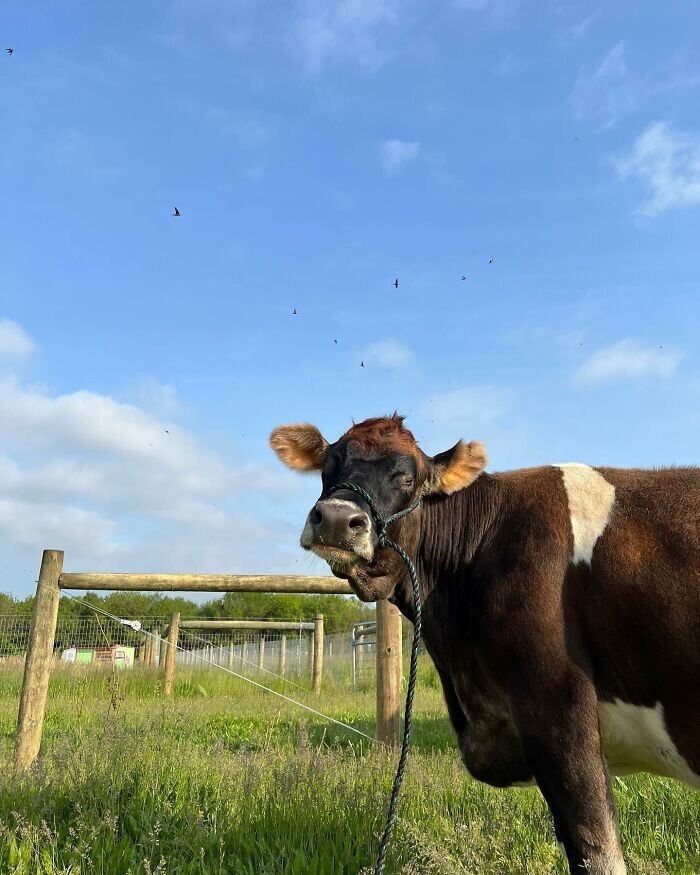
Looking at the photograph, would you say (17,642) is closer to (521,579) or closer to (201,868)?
(201,868)

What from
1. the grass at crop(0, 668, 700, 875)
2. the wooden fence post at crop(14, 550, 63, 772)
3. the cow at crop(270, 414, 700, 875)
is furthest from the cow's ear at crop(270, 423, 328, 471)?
the wooden fence post at crop(14, 550, 63, 772)

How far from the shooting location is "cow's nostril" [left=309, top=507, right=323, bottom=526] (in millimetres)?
3936

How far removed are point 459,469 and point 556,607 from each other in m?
1.29

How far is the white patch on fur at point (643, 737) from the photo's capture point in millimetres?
3428

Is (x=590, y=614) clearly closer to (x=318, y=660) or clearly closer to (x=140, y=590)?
(x=140, y=590)

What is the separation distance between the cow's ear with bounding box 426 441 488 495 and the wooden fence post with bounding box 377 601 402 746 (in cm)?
282

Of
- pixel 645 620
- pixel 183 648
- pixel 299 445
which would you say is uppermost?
pixel 299 445

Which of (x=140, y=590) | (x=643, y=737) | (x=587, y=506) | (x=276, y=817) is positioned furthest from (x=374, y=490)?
(x=140, y=590)

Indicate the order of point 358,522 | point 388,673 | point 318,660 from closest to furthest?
point 358,522 < point 388,673 < point 318,660

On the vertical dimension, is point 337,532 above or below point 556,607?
above

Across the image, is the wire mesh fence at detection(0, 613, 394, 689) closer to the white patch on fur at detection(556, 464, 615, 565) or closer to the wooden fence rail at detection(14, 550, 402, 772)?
the wooden fence rail at detection(14, 550, 402, 772)

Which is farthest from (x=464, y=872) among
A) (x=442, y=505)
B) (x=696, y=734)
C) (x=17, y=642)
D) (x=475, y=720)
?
(x=17, y=642)

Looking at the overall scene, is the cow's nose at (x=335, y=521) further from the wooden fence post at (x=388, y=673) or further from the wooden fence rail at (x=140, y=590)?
the wooden fence post at (x=388, y=673)

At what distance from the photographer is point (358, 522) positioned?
13.1 feet
